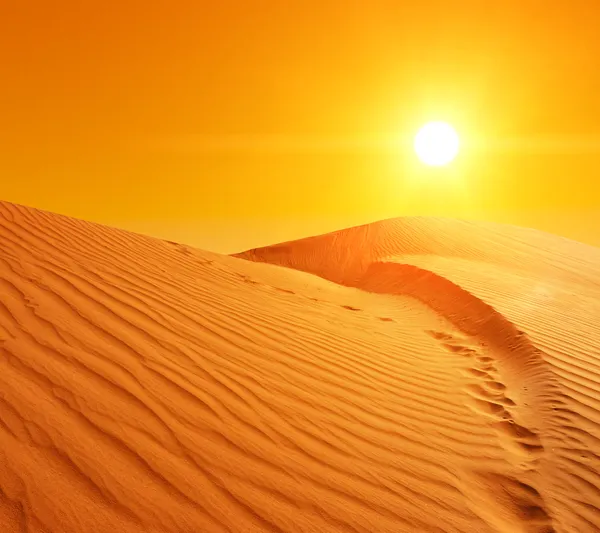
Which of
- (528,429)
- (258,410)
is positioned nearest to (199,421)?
(258,410)

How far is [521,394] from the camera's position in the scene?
380cm

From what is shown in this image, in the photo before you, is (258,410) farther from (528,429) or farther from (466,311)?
(466,311)

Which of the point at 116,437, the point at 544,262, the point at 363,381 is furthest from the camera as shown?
the point at 544,262

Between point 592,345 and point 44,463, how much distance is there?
5.36m

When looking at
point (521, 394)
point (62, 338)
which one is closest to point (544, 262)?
point (521, 394)

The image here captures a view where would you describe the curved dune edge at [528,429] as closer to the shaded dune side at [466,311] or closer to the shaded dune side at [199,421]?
the shaded dune side at [466,311]

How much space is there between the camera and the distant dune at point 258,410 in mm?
1902

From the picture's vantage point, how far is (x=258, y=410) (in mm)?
2672

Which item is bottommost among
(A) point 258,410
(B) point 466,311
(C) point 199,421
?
(C) point 199,421

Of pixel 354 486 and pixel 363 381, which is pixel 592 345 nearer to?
pixel 363 381

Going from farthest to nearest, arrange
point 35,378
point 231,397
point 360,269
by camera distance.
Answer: point 360,269 < point 231,397 < point 35,378

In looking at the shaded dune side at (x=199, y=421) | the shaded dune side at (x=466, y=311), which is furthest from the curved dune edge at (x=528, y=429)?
the shaded dune side at (x=199, y=421)

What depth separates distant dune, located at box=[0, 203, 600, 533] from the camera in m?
1.90

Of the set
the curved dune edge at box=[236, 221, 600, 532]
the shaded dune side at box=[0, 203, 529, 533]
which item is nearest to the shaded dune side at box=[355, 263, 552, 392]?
the curved dune edge at box=[236, 221, 600, 532]
